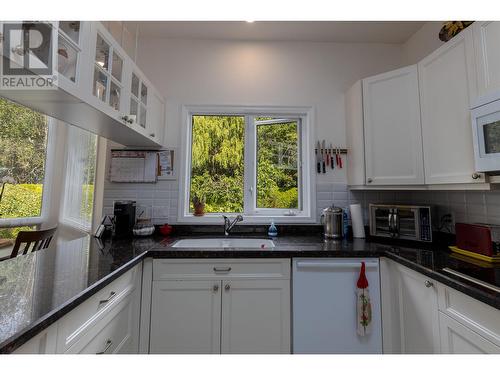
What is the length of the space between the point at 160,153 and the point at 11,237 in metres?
1.64

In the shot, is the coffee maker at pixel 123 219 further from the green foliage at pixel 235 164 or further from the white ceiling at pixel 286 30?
the white ceiling at pixel 286 30

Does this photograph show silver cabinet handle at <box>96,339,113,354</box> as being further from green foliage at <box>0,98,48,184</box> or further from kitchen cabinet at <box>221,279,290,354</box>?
green foliage at <box>0,98,48,184</box>

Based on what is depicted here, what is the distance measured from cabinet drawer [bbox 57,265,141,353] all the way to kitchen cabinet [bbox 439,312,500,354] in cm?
153

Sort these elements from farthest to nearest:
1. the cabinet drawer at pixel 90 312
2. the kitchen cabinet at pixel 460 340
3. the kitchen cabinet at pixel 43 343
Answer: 1. the kitchen cabinet at pixel 460 340
2. the cabinet drawer at pixel 90 312
3. the kitchen cabinet at pixel 43 343

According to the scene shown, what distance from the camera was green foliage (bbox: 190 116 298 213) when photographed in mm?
2191

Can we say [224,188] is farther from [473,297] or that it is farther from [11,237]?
[11,237]

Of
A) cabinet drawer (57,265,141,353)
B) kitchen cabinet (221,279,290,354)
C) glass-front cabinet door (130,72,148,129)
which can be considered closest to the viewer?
cabinet drawer (57,265,141,353)

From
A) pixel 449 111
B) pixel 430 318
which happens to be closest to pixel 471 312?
pixel 430 318

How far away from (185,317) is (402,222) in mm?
1666

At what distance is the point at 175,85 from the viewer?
2154 millimetres

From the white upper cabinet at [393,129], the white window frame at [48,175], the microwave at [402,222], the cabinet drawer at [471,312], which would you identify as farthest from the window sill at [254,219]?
the white window frame at [48,175]

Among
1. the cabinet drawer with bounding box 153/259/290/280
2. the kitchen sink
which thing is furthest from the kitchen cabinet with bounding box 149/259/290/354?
the kitchen sink

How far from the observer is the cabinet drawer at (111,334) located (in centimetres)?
88

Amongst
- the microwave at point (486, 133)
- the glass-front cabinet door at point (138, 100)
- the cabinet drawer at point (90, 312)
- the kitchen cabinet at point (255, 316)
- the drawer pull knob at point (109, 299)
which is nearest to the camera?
the cabinet drawer at point (90, 312)
